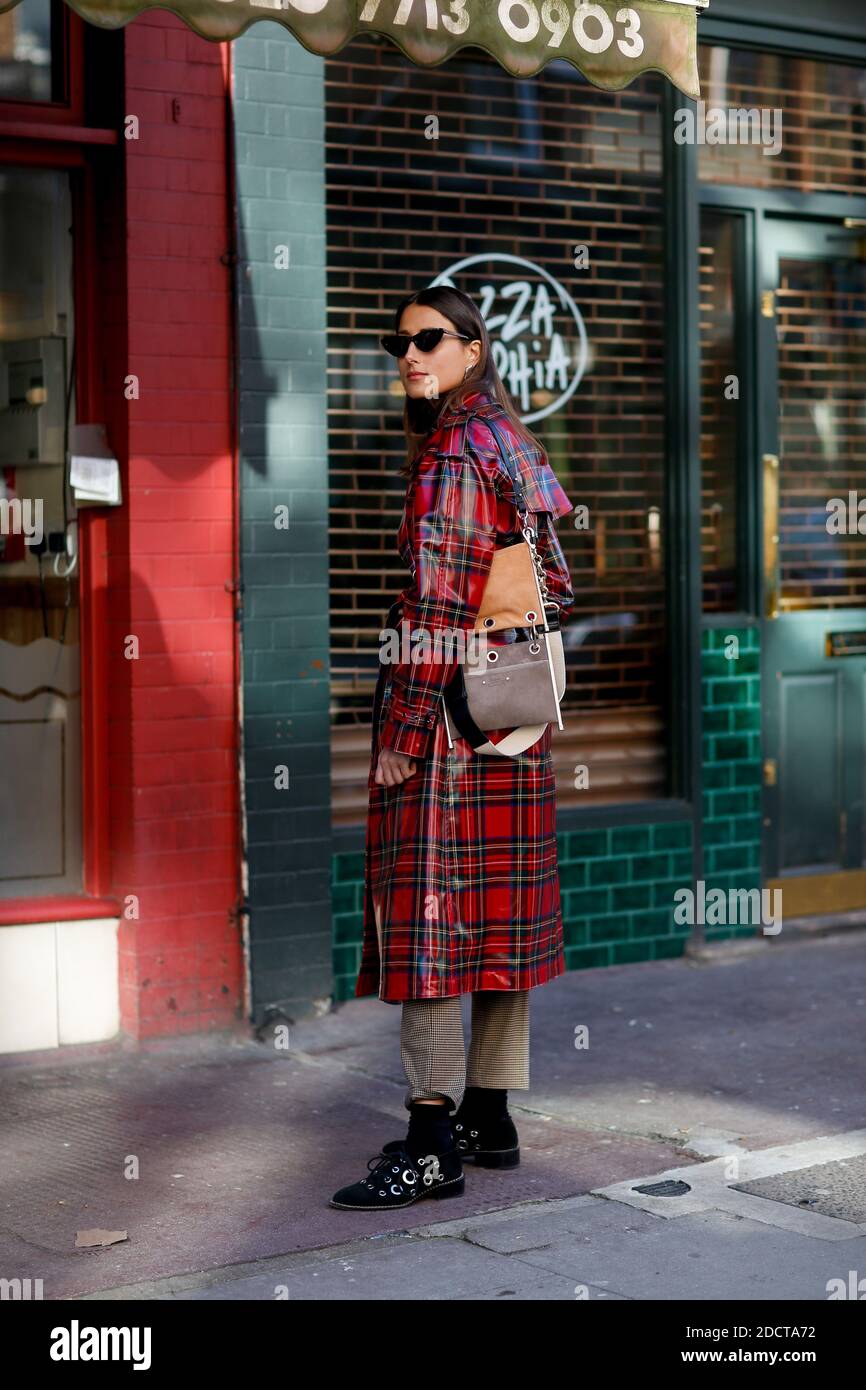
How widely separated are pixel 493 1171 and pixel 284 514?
8.22 feet

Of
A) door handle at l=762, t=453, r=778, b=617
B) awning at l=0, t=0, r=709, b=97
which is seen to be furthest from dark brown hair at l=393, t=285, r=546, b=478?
door handle at l=762, t=453, r=778, b=617

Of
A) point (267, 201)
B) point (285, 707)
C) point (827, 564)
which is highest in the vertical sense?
Answer: point (267, 201)

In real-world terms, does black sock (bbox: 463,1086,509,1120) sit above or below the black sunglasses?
below

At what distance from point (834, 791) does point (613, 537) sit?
1.57 metres

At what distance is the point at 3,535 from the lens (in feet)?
20.7

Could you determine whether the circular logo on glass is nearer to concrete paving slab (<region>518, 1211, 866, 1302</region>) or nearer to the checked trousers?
the checked trousers

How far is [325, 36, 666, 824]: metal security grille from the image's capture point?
693 cm

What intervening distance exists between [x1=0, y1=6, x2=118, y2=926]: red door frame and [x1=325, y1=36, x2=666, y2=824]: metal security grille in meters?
0.92

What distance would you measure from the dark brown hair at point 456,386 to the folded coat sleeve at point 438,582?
0.16 meters

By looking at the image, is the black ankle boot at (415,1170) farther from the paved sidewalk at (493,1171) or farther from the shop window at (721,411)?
the shop window at (721,411)

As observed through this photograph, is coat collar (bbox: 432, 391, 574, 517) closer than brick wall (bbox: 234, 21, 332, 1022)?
Yes

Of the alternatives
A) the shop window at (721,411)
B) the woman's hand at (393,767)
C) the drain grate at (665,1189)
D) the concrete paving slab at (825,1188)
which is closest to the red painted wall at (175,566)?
the woman's hand at (393,767)
